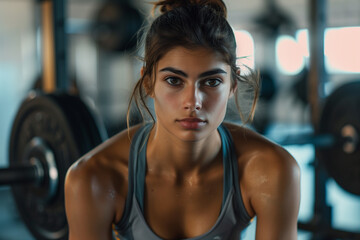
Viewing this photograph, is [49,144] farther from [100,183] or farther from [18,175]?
[100,183]

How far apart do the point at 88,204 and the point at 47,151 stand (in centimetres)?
64

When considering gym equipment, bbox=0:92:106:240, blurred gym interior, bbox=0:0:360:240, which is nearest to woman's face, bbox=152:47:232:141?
blurred gym interior, bbox=0:0:360:240

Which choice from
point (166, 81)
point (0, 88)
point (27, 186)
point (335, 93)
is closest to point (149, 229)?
point (166, 81)

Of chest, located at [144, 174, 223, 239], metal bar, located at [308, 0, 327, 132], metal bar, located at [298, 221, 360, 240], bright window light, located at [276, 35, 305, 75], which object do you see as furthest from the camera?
bright window light, located at [276, 35, 305, 75]

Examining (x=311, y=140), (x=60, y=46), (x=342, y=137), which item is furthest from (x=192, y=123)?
(x=342, y=137)

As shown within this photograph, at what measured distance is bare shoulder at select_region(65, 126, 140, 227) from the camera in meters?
0.84

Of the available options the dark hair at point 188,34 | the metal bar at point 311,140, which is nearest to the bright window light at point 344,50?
the metal bar at point 311,140

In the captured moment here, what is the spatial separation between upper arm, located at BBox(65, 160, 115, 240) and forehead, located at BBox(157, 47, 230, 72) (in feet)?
0.88

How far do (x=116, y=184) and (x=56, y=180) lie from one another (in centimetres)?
64

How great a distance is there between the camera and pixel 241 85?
94 centimetres

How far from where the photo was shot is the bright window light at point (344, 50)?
21.0ft

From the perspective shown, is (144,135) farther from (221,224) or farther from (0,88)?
(0,88)

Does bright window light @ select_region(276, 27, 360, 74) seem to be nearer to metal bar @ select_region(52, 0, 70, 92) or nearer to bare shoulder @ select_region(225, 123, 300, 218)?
metal bar @ select_region(52, 0, 70, 92)

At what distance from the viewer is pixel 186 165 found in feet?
2.98
